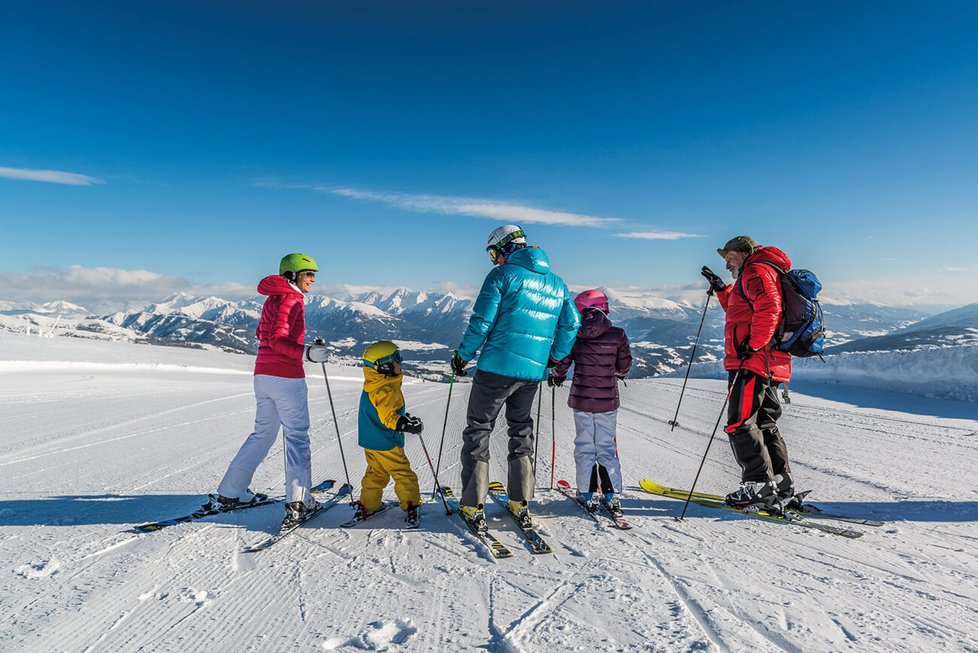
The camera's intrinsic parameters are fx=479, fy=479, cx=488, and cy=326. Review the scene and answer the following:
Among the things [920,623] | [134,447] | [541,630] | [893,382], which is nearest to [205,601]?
[541,630]

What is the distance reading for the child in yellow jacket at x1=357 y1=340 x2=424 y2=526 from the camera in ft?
13.0

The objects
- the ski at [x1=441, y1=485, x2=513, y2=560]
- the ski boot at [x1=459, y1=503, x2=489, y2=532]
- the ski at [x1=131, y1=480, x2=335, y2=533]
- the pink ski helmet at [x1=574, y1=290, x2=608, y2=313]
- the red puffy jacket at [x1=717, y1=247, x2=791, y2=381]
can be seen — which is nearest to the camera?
the ski at [x1=441, y1=485, x2=513, y2=560]

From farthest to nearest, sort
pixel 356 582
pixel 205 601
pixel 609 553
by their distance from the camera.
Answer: pixel 609 553, pixel 356 582, pixel 205 601

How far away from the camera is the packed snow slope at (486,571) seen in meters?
2.35

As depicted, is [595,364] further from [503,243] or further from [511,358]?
[503,243]

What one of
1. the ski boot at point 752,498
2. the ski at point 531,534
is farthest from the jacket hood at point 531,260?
the ski boot at point 752,498

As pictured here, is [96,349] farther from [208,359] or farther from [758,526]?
[758,526]

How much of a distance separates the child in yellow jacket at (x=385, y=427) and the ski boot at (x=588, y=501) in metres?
1.52

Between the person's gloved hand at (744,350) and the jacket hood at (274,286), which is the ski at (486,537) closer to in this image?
the jacket hood at (274,286)

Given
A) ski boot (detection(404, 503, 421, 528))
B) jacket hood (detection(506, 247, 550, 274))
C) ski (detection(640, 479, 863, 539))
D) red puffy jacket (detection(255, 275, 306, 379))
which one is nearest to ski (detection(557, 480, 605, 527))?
ski (detection(640, 479, 863, 539))

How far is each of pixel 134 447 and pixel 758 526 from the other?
7999 mm

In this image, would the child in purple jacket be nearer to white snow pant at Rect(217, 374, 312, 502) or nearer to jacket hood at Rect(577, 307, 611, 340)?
jacket hood at Rect(577, 307, 611, 340)

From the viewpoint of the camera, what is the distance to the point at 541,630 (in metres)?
2.37

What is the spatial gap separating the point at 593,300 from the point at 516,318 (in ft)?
3.46
